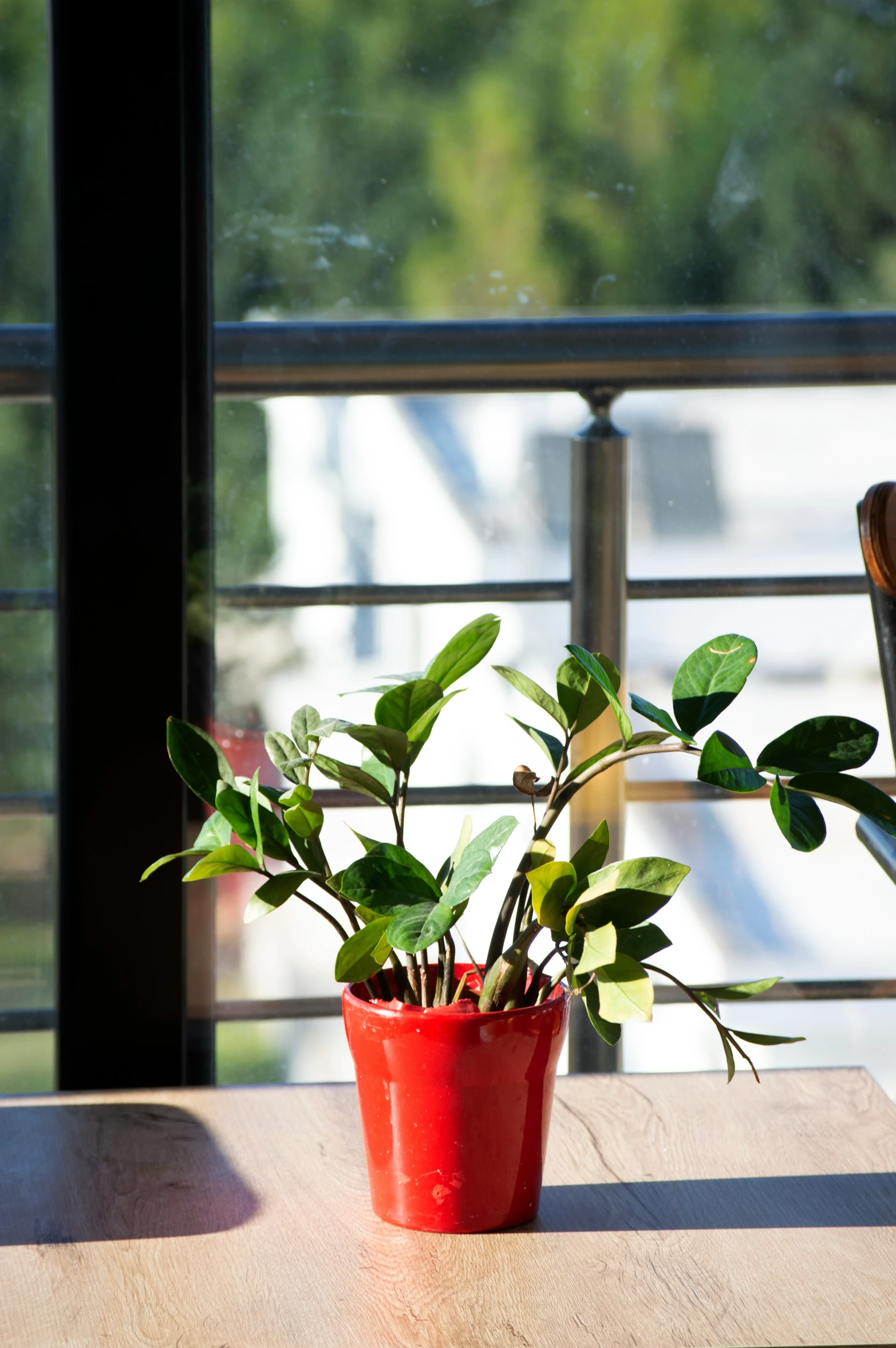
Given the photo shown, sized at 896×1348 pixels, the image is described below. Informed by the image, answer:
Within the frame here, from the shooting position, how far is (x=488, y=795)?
136cm

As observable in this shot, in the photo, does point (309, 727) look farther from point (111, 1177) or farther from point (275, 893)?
point (111, 1177)

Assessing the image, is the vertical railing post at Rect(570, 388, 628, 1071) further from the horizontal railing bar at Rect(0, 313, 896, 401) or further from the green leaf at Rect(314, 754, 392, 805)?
the green leaf at Rect(314, 754, 392, 805)

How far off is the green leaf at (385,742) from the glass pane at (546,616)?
0.47 m

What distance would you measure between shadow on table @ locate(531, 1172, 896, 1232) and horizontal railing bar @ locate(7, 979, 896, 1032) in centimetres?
49

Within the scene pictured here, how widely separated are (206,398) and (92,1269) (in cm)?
77

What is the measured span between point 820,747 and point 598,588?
616 mm

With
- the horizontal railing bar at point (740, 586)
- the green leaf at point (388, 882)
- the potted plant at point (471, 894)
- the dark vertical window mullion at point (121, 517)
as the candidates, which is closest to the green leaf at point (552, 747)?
the potted plant at point (471, 894)

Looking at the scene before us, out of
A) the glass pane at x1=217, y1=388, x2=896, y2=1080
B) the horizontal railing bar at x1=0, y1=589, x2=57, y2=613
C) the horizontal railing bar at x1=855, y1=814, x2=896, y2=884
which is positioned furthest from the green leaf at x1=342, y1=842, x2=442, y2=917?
the horizontal railing bar at x1=0, y1=589, x2=57, y2=613

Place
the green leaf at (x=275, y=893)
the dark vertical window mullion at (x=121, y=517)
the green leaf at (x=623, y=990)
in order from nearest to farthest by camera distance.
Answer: the green leaf at (x=623, y=990)
the green leaf at (x=275, y=893)
the dark vertical window mullion at (x=121, y=517)

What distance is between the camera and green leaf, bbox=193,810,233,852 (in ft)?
2.65

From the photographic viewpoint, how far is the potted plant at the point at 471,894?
0.73 meters

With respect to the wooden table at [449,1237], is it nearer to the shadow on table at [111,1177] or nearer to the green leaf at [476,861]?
the shadow on table at [111,1177]

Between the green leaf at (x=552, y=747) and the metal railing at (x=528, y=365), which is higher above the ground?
the metal railing at (x=528, y=365)

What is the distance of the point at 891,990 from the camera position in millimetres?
1424
